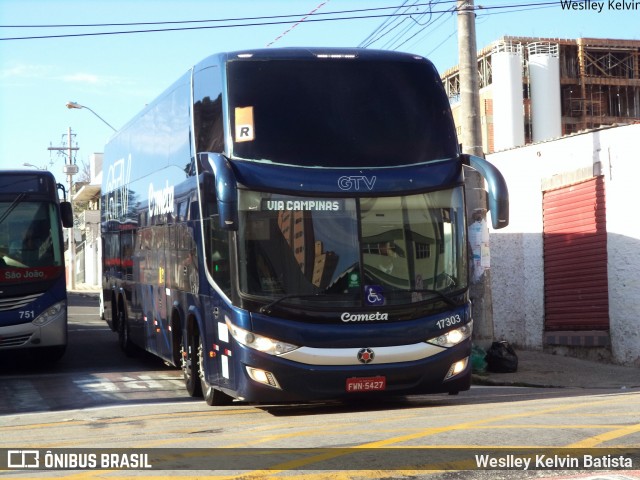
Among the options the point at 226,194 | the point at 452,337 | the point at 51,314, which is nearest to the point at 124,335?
the point at 51,314

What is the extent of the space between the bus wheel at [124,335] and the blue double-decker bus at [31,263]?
6.74 ft

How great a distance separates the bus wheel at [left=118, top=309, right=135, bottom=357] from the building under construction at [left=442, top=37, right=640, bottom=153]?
6024 centimetres

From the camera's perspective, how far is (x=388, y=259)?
36.6 feet

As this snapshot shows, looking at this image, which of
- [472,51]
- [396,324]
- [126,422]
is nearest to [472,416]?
[396,324]

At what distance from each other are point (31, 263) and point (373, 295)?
8.52m

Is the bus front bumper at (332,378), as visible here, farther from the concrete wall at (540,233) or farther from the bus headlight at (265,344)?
the concrete wall at (540,233)

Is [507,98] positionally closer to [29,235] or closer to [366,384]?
[29,235]

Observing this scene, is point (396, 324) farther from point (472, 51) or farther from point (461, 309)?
point (472, 51)

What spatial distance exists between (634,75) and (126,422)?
90.2 meters

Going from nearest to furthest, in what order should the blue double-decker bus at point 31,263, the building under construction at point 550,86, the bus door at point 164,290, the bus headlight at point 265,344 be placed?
the bus headlight at point 265,344, the bus door at point 164,290, the blue double-decker bus at point 31,263, the building under construction at point 550,86

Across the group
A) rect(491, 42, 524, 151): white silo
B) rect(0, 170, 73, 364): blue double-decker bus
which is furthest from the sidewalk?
rect(491, 42, 524, 151): white silo

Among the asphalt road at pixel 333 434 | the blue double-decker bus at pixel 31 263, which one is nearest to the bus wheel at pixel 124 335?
the blue double-decker bus at pixel 31 263

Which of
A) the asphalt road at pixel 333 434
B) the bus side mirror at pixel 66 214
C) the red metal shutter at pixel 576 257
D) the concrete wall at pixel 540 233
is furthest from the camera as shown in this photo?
the red metal shutter at pixel 576 257

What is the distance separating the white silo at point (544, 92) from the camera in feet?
285
